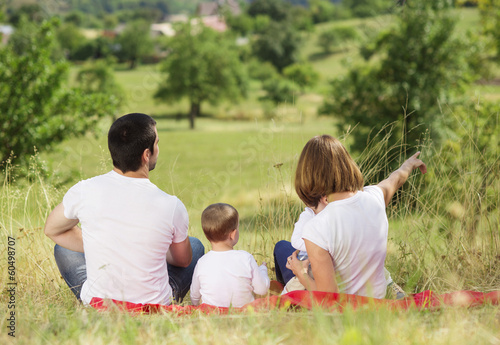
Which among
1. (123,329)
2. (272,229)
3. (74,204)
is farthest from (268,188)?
(123,329)

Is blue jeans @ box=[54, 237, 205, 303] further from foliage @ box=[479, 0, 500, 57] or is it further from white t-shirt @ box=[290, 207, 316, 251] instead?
foliage @ box=[479, 0, 500, 57]

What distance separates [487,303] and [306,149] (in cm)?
114

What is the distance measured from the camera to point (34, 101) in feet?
26.2

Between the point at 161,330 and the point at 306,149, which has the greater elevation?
the point at 306,149

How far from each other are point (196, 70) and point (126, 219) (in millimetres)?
31307

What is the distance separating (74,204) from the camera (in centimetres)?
236

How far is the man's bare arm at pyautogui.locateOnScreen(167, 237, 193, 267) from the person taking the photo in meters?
2.56

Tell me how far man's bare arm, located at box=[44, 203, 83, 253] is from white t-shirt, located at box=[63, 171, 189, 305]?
0.22ft

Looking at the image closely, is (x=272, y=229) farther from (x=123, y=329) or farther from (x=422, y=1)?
(x=422, y=1)

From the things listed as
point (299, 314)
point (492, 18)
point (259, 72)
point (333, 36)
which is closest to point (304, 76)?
point (259, 72)

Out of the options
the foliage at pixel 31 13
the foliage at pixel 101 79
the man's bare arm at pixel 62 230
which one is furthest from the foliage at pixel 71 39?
the man's bare arm at pixel 62 230

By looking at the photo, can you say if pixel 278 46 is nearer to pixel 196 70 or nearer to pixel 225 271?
pixel 196 70

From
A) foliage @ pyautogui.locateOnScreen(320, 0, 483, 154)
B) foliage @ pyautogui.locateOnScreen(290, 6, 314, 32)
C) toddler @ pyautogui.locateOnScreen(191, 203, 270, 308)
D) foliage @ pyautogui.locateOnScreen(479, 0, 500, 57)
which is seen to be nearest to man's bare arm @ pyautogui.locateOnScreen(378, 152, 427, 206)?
toddler @ pyautogui.locateOnScreen(191, 203, 270, 308)

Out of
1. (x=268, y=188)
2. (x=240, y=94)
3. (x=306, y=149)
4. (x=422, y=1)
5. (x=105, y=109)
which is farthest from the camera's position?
(x=240, y=94)
